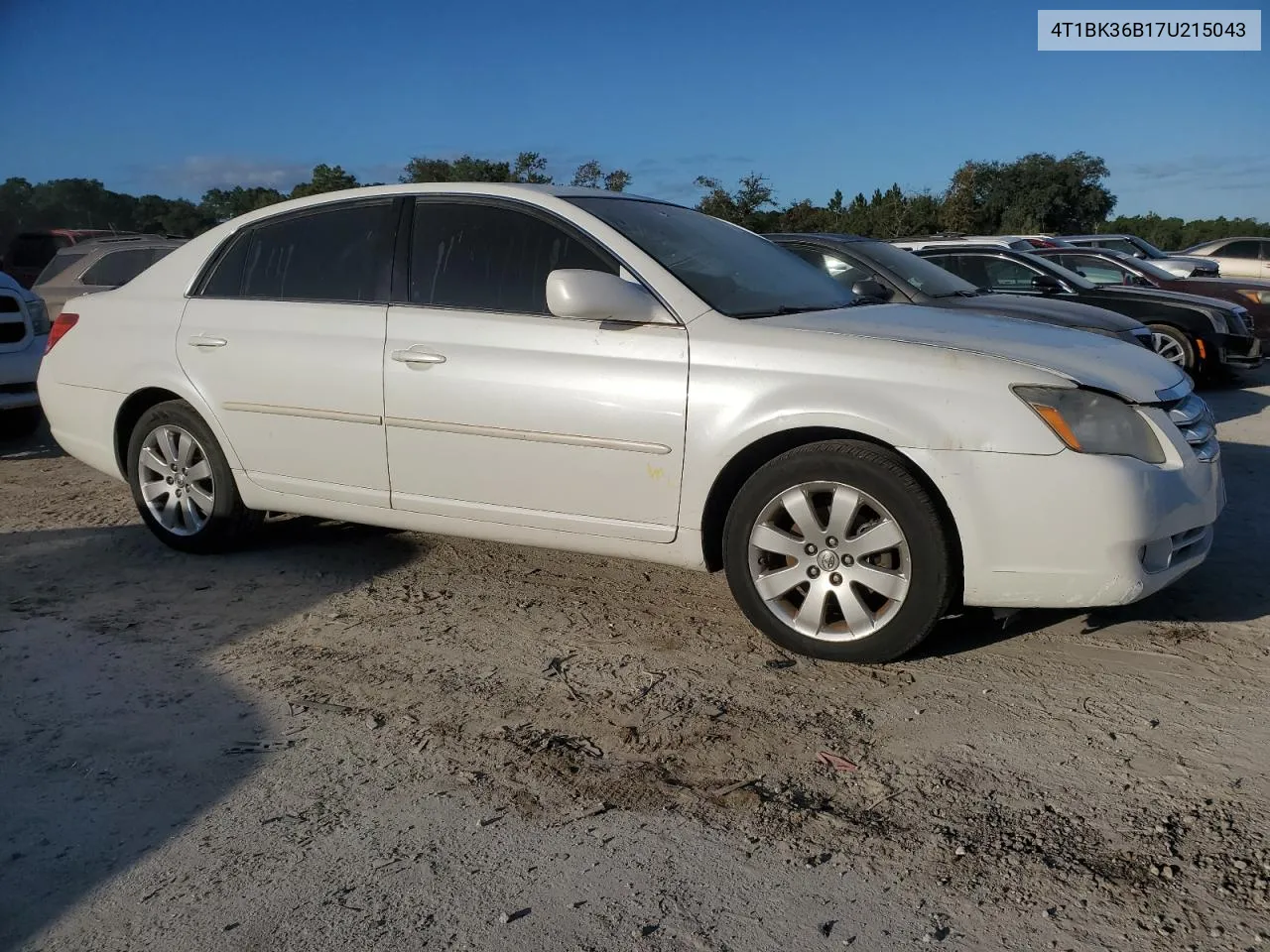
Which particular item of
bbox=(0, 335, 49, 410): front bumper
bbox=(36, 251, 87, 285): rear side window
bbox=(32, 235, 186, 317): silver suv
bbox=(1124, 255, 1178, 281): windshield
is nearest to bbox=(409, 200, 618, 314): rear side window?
bbox=(0, 335, 49, 410): front bumper

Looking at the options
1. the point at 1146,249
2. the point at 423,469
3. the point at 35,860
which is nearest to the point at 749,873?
the point at 35,860

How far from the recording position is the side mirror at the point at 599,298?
3963 mm

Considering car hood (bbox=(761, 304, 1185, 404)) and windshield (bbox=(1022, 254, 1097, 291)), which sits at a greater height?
windshield (bbox=(1022, 254, 1097, 291))

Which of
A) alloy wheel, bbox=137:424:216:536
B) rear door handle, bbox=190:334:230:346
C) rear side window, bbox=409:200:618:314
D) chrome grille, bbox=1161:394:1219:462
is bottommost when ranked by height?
alloy wheel, bbox=137:424:216:536

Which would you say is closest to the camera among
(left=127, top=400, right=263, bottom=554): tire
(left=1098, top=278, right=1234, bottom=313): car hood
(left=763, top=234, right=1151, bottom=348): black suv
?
(left=127, top=400, right=263, bottom=554): tire

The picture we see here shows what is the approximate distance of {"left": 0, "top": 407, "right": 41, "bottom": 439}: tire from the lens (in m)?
8.97

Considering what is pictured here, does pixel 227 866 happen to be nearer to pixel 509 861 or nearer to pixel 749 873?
pixel 509 861

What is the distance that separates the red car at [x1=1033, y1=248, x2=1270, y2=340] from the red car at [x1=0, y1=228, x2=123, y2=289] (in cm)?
1338

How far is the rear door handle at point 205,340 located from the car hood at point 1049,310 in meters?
4.71

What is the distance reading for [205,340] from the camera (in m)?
5.01

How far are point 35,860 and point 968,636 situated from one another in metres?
3.09

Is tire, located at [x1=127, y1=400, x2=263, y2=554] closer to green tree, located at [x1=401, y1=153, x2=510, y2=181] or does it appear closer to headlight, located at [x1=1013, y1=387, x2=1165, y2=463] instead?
headlight, located at [x1=1013, y1=387, x2=1165, y2=463]

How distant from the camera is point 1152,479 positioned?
3.53 metres

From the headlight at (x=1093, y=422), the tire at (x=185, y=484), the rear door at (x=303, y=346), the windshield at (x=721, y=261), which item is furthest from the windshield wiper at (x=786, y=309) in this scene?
the tire at (x=185, y=484)
